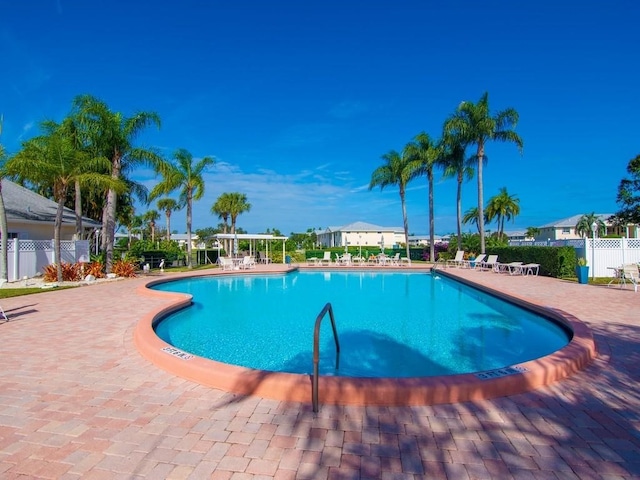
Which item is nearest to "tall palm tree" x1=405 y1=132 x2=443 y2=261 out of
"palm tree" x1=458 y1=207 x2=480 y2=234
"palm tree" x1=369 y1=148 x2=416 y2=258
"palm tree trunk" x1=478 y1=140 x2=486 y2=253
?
"palm tree" x1=369 y1=148 x2=416 y2=258

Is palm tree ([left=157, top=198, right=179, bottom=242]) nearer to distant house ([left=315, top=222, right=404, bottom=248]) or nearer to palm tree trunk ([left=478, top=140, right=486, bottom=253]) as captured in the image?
distant house ([left=315, top=222, right=404, bottom=248])

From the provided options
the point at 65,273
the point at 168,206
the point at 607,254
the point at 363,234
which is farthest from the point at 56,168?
the point at 363,234

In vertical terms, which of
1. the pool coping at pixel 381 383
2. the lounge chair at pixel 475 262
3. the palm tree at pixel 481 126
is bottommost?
the pool coping at pixel 381 383

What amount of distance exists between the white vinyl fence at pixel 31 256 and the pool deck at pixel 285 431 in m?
13.1

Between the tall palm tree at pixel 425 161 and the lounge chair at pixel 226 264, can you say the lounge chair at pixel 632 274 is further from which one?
the lounge chair at pixel 226 264

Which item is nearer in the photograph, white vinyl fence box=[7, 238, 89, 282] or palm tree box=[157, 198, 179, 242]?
white vinyl fence box=[7, 238, 89, 282]

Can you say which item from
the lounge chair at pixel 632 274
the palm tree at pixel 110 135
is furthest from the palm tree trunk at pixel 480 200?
the palm tree at pixel 110 135

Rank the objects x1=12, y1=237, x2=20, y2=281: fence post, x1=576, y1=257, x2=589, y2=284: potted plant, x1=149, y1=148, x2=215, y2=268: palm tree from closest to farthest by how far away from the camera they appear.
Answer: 1. x1=576, y1=257, x2=589, y2=284: potted plant
2. x1=12, y1=237, x2=20, y2=281: fence post
3. x1=149, y1=148, x2=215, y2=268: palm tree

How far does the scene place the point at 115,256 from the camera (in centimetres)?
1836

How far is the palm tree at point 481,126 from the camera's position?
22.2 meters

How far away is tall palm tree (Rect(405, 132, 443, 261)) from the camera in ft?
92.0

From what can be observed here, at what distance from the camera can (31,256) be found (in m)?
15.1

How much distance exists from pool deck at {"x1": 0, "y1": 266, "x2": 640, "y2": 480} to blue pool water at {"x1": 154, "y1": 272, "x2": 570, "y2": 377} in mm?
1799

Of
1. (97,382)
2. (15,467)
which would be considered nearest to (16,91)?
(97,382)
